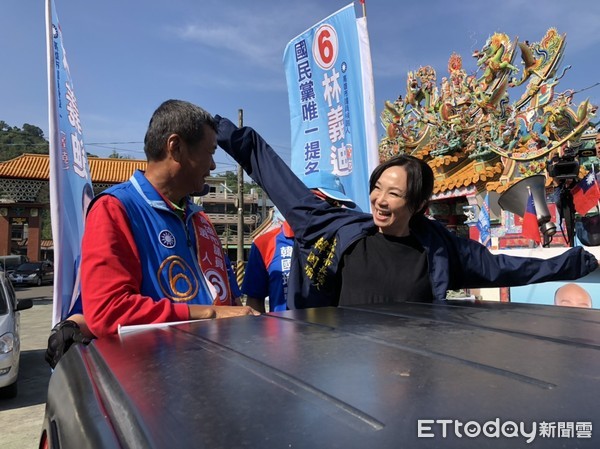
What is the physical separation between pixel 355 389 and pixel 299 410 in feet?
0.31

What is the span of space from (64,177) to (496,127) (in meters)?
7.74

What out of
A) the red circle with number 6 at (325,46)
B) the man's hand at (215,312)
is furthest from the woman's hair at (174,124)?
the red circle with number 6 at (325,46)

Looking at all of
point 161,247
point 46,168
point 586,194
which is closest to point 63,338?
point 161,247

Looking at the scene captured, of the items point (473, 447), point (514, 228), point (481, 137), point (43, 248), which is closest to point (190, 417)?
point (473, 447)

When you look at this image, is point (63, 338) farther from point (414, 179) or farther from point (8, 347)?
point (8, 347)

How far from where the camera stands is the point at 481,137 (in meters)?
8.65

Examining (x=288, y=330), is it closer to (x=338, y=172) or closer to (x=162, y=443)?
(x=162, y=443)

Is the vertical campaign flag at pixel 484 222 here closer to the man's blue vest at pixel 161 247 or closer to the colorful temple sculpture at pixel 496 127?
the colorful temple sculpture at pixel 496 127

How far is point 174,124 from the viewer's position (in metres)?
1.52

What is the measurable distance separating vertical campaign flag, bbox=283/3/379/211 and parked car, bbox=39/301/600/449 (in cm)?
251

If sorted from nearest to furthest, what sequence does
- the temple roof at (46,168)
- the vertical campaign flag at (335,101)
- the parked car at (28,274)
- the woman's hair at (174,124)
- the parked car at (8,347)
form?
the woman's hair at (174,124)
the vertical campaign flag at (335,101)
the parked car at (8,347)
the parked car at (28,274)
the temple roof at (46,168)

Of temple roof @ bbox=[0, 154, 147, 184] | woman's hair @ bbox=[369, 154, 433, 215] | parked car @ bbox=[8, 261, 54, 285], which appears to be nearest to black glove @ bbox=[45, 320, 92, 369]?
woman's hair @ bbox=[369, 154, 433, 215]

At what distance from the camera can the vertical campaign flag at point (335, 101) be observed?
11.6 feet

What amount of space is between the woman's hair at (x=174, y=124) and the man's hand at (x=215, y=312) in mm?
590
